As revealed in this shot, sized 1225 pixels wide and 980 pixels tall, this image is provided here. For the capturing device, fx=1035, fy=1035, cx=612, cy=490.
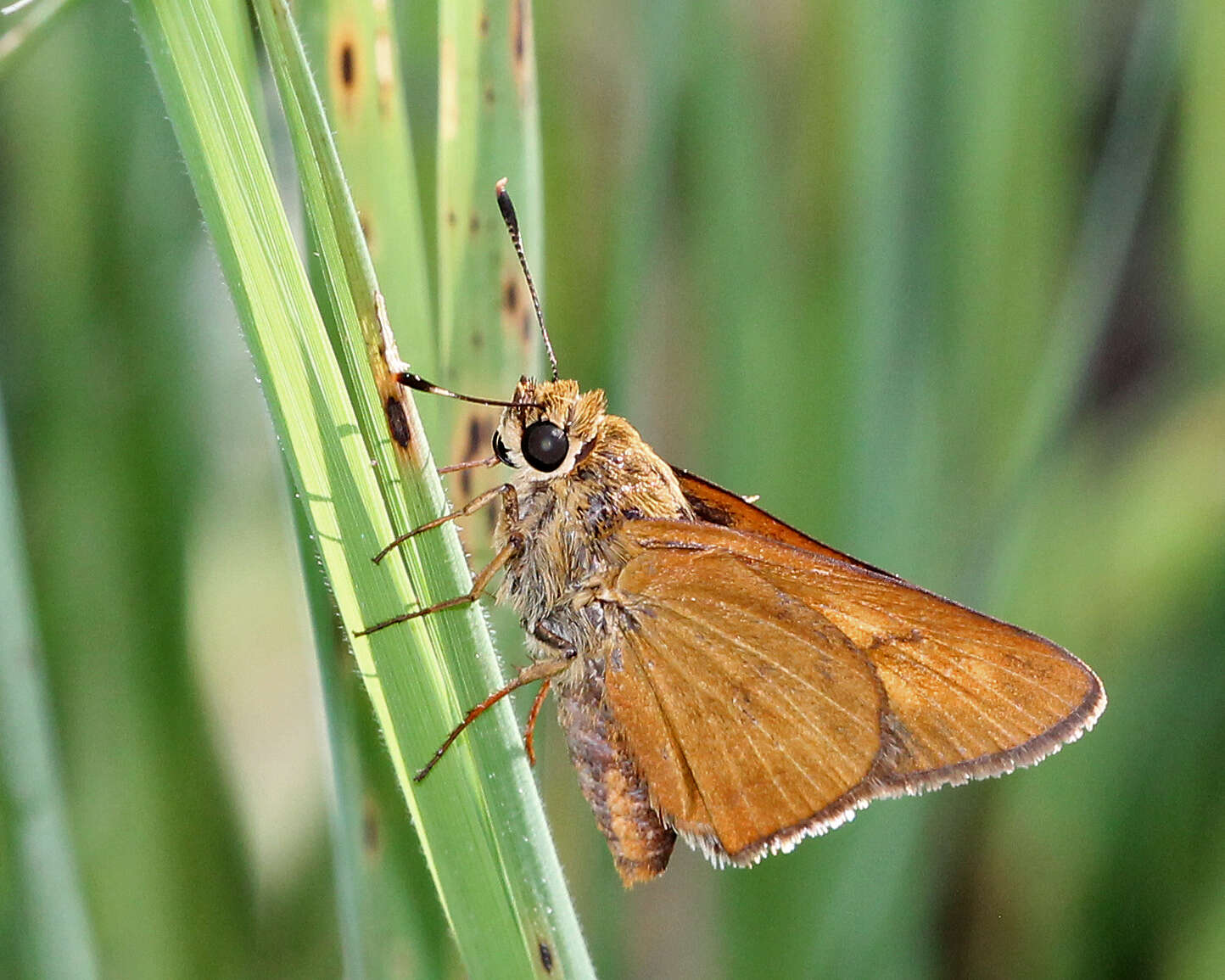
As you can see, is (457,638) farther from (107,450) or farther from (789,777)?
(107,450)

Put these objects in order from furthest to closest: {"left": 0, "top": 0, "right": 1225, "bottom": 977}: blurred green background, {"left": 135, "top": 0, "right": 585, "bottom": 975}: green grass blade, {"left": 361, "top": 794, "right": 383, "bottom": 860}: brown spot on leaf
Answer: {"left": 0, "top": 0, "right": 1225, "bottom": 977}: blurred green background → {"left": 361, "top": 794, "right": 383, "bottom": 860}: brown spot on leaf → {"left": 135, "top": 0, "right": 585, "bottom": 975}: green grass blade

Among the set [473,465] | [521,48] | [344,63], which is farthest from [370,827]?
[521,48]

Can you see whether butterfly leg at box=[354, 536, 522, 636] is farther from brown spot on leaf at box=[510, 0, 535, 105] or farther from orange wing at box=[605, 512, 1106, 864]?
brown spot on leaf at box=[510, 0, 535, 105]

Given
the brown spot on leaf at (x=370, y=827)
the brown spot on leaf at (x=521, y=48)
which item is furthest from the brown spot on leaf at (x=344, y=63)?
the brown spot on leaf at (x=370, y=827)

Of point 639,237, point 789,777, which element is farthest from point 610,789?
point 639,237

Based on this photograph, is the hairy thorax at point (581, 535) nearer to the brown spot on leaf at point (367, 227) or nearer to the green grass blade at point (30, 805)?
the brown spot on leaf at point (367, 227)

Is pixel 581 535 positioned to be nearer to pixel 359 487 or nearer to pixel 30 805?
pixel 359 487

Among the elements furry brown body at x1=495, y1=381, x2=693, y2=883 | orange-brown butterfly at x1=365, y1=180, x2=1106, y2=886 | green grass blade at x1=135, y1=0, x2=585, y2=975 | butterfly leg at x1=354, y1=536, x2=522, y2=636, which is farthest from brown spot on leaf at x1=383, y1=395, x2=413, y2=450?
furry brown body at x1=495, y1=381, x2=693, y2=883
